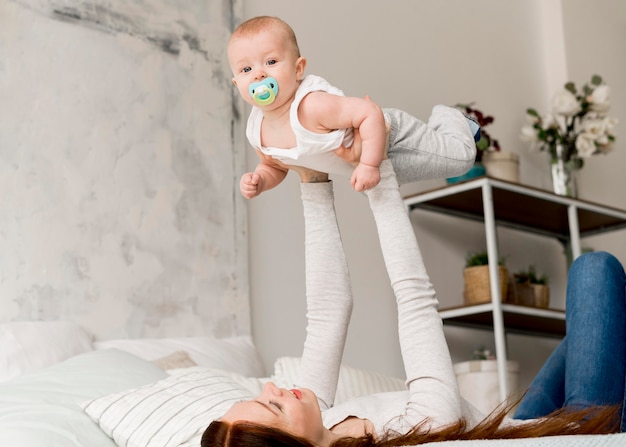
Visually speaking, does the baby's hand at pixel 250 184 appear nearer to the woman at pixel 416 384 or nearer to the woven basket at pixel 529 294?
the woman at pixel 416 384

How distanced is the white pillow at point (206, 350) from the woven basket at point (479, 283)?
98 cm

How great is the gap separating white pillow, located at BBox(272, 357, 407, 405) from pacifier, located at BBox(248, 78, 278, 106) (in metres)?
0.90

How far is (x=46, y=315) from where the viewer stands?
7.50ft

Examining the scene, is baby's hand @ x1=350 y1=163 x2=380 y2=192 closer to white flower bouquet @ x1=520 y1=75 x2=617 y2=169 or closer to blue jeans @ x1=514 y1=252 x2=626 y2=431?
blue jeans @ x1=514 y1=252 x2=626 y2=431

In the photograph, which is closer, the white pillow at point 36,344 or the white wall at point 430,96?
the white pillow at point 36,344

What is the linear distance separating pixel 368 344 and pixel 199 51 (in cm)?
117

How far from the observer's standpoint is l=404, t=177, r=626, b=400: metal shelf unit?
309cm

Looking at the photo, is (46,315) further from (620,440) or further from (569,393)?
(620,440)

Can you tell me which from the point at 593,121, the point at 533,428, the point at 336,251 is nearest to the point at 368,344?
the point at 593,121

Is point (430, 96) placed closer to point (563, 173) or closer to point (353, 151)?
point (563, 173)

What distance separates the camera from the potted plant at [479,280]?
3.18 metres

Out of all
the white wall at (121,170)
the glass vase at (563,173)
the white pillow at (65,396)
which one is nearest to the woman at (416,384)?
the white pillow at (65,396)

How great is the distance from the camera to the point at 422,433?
109cm

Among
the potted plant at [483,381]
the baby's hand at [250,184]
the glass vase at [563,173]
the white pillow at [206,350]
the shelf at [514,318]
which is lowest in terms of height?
the potted plant at [483,381]
